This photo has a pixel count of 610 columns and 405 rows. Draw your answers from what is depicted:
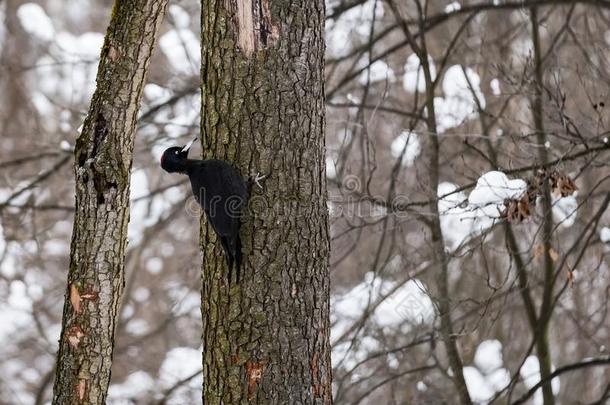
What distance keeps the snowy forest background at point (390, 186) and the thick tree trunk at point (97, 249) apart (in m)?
2.56

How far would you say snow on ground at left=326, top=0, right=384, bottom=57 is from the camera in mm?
8250

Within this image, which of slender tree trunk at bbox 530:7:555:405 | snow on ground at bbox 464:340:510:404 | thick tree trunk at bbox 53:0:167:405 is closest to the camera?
thick tree trunk at bbox 53:0:167:405

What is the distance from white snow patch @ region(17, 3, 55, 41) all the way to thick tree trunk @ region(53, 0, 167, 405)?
17.4 ft

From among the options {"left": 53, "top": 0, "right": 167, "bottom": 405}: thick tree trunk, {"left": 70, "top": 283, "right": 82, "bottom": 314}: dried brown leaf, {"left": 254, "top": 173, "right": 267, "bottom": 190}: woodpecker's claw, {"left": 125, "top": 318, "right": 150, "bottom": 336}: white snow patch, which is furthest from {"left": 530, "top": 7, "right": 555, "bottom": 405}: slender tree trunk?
{"left": 125, "top": 318, "right": 150, "bottom": 336}: white snow patch

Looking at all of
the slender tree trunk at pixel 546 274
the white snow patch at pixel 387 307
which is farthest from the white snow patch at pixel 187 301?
the slender tree trunk at pixel 546 274

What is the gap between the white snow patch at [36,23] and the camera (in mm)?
9008

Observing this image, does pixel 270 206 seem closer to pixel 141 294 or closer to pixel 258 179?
pixel 258 179

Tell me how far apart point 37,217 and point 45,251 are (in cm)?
183

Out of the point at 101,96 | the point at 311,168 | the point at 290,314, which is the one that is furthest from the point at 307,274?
the point at 101,96

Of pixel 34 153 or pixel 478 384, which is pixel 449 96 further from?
pixel 34 153

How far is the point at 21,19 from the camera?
9664 mm

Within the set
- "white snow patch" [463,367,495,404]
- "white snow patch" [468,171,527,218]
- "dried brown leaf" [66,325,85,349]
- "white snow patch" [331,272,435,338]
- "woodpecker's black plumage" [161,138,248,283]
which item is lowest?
"dried brown leaf" [66,325,85,349]

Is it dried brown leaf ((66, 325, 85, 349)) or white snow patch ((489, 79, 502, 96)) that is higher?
white snow patch ((489, 79, 502, 96))

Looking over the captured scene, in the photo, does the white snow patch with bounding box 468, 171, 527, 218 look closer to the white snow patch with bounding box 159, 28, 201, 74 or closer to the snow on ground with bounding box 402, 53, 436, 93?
the snow on ground with bounding box 402, 53, 436, 93
